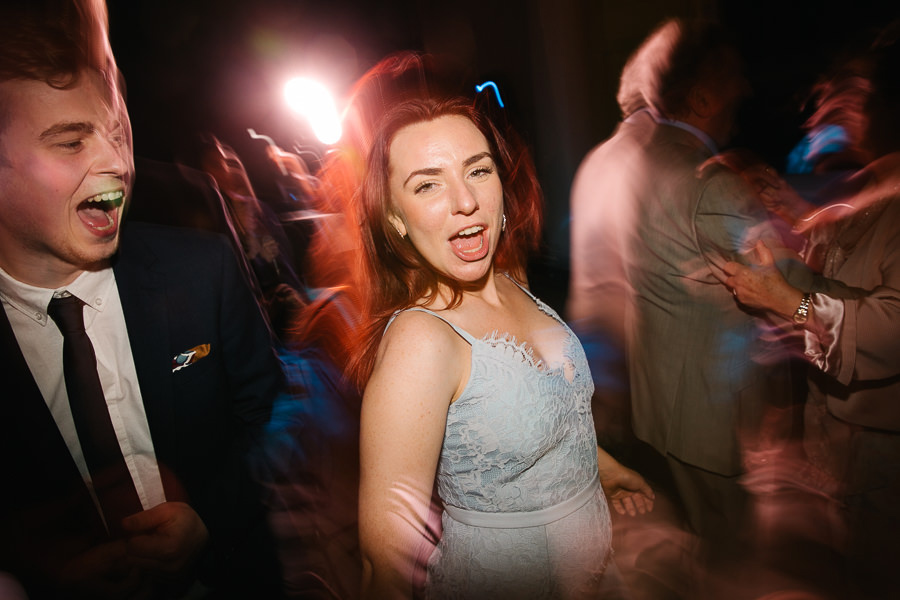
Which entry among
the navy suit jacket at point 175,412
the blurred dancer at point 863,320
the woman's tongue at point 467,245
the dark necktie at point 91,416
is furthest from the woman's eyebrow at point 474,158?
the blurred dancer at point 863,320

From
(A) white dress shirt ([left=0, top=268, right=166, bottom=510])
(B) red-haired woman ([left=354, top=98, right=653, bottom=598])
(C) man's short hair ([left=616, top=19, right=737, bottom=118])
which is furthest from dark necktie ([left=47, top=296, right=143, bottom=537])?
(C) man's short hair ([left=616, top=19, right=737, bottom=118])

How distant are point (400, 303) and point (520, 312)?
1.22 feet

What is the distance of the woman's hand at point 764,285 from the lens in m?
1.33

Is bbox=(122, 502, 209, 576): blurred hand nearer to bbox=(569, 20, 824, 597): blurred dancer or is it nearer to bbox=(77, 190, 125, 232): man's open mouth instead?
bbox=(77, 190, 125, 232): man's open mouth

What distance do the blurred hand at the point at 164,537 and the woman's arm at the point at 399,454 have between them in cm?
47

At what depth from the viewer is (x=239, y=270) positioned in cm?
117

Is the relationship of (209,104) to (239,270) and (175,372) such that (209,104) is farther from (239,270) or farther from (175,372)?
(175,372)

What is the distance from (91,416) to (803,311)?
2092 mm

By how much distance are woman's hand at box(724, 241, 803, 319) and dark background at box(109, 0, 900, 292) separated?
0.69m

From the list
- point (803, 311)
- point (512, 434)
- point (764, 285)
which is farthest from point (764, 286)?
point (512, 434)

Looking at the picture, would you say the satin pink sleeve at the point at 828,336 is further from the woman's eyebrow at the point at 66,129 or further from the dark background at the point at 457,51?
the woman's eyebrow at the point at 66,129

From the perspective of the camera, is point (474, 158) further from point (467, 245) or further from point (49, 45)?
point (49, 45)

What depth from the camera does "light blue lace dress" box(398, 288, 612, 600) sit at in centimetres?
96

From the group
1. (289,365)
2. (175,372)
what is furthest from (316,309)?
(175,372)
